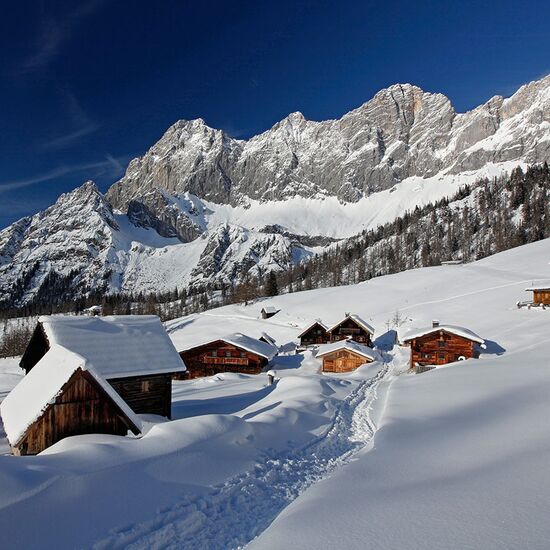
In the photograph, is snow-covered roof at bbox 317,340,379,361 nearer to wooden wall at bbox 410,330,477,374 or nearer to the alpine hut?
wooden wall at bbox 410,330,477,374

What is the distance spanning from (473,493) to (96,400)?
475 inches

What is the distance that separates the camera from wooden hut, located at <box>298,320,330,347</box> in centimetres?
7256

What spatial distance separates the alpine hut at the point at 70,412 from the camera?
14.8m

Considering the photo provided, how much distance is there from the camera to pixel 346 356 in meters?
53.4

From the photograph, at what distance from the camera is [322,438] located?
1736 centimetres

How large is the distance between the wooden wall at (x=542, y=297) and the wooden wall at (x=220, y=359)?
1558 inches

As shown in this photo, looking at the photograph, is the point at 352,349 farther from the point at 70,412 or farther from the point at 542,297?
the point at 70,412

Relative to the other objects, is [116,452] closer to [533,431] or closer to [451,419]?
[533,431]

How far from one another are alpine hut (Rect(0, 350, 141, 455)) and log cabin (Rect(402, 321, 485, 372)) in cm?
3989

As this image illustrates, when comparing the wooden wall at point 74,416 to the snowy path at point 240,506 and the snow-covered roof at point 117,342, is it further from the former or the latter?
the snow-covered roof at point 117,342

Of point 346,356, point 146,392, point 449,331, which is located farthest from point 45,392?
point 449,331

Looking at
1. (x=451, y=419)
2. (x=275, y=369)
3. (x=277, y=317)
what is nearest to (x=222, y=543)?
(x=451, y=419)

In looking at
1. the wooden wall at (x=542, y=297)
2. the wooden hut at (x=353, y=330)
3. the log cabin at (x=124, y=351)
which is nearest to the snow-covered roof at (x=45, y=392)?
the log cabin at (x=124, y=351)

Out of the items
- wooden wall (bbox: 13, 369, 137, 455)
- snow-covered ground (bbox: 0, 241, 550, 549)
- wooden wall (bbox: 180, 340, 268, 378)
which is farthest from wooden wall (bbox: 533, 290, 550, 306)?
wooden wall (bbox: 13, 369, 137, 455)
